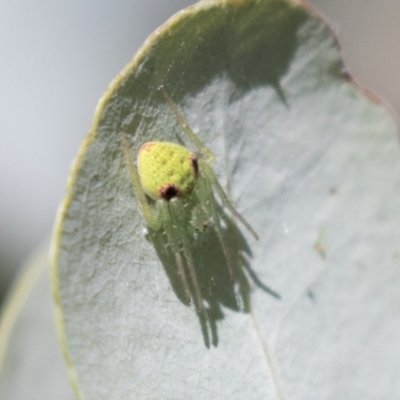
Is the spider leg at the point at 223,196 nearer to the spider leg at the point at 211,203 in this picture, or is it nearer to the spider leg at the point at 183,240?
the spider leg at the point at 211,203

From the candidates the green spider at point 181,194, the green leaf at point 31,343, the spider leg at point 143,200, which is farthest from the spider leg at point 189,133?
the green leaf at point 31,343

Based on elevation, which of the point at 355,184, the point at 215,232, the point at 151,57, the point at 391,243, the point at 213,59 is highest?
the point at 151,57

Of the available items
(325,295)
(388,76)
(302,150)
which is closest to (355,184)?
(302,150)

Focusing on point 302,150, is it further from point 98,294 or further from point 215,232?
point 98,294

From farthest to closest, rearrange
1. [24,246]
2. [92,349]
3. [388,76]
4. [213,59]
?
[388,76], [24,246], [213,59], [92,349]

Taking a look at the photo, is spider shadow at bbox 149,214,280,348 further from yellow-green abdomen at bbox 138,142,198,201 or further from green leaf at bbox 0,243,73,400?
green leaf at bbox 0,243,73,400

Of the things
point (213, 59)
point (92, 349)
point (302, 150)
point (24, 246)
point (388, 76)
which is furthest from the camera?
point (388, 76)

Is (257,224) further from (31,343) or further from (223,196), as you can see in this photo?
(31,343)

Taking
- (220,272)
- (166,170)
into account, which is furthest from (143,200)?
(220,272)
